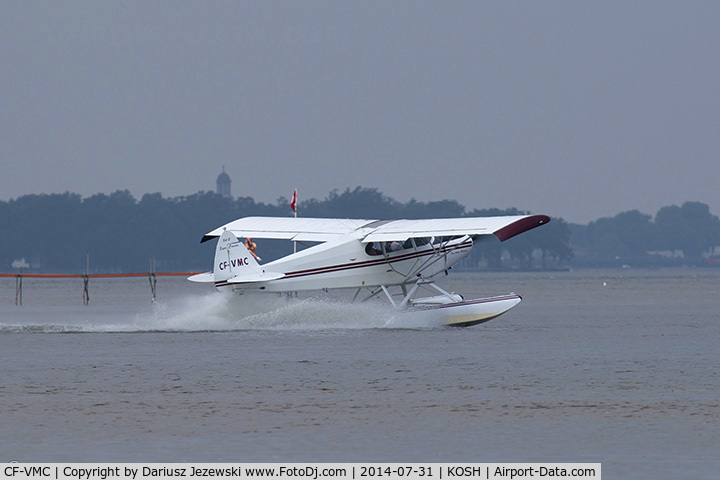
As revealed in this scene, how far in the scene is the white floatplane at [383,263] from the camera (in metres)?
23.9

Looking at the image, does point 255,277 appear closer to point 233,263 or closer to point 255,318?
point 233,263

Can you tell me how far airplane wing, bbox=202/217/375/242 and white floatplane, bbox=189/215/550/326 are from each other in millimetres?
258

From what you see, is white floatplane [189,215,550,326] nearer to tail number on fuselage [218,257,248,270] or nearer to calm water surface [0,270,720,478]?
tail number on fuselage [218,257,248,270]

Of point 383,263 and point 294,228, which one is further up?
point 294,228

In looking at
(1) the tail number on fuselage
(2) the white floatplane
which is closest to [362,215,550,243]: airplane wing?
(2) the white floatplane

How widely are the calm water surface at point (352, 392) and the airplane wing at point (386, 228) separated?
6.15 feet

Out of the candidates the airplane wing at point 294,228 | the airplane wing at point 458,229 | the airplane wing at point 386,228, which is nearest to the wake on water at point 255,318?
the airplane wing at point 294,228

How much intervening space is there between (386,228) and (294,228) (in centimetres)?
346

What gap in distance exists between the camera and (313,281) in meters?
24.2

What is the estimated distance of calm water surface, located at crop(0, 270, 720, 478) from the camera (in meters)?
11.0

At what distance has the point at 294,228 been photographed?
28125 mm

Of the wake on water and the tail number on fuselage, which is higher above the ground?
the tail number on fuselage

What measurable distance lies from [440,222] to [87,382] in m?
10.8

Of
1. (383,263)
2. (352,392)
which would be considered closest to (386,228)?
(383,263)
